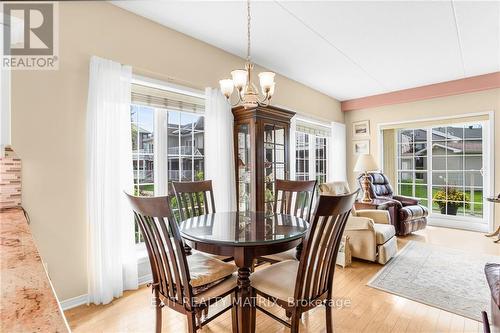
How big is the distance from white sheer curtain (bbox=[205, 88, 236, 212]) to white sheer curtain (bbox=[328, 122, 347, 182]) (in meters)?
2.89

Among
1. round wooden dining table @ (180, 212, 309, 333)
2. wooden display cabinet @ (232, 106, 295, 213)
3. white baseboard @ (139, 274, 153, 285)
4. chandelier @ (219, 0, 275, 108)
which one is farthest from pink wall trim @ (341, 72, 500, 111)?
white baseboard @ (139, 274, 153, 285)

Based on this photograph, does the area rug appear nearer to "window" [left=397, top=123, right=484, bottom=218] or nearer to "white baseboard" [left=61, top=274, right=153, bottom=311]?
"window" [left=397, top=123, right=484, bottom=218]

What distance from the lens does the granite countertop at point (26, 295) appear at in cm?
50

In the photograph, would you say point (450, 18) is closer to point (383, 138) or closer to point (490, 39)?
point (490, 39)

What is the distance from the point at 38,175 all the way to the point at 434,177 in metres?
6.04

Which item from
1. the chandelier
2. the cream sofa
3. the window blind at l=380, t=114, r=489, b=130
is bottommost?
the cream sofa

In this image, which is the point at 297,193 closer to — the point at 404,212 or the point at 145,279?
the point at 145,279

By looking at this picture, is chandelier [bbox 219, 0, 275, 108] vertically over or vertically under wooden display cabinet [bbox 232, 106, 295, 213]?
over

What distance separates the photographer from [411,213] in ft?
13.5

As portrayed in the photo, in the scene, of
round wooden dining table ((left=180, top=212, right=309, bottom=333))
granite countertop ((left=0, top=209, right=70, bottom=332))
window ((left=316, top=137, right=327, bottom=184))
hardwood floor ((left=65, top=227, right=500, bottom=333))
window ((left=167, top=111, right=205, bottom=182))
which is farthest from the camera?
window ((left=316, top=137, right=327, bottom=184))

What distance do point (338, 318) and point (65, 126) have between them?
2.65 m

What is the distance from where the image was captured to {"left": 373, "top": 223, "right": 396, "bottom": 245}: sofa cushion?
3.09 meters

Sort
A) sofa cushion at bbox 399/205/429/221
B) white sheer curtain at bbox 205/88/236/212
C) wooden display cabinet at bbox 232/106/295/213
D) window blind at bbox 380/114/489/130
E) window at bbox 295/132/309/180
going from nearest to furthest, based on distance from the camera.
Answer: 1. white sheer curtain at bbox 205/88/236/212
2. wooden display cabinet at bbox 232/106/295/213
3. sofa cushion at bbox 399/205/429/221
4. window blind at bbox 380/114/489/130
5. window at bbox 295/132/309/180

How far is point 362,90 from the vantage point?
4988mm
